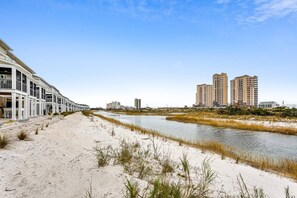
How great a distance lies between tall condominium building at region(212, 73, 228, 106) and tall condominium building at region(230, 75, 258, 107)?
9668mm

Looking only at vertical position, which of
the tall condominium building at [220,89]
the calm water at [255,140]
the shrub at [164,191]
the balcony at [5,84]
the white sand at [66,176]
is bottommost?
the calm water at [255,140]

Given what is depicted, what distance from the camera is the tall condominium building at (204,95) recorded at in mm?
158500

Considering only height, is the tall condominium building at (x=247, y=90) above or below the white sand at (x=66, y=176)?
above

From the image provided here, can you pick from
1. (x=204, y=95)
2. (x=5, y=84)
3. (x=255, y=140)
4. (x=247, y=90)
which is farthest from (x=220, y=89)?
(x=5, y=84)

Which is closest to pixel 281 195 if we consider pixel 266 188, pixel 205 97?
pixel 266 188

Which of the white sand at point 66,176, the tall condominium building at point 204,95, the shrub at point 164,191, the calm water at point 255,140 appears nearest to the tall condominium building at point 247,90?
the tall condominium building at point 204,95

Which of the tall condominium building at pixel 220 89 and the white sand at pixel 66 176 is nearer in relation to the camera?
the white sand at pixel 66 176

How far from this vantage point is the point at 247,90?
384 feet

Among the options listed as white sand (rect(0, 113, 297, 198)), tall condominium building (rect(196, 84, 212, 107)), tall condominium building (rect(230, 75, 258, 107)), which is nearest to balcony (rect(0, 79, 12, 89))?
white sand (rect(0, 113, 297, 198))

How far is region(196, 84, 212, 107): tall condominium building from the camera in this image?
158 metres

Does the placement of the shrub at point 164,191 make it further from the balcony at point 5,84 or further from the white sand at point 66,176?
the balcony at point 5,84

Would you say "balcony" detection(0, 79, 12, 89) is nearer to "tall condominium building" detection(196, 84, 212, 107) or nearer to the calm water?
the calm water

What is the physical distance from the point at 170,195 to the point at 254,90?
127 meters

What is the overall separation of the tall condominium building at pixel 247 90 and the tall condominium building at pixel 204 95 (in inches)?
1420
